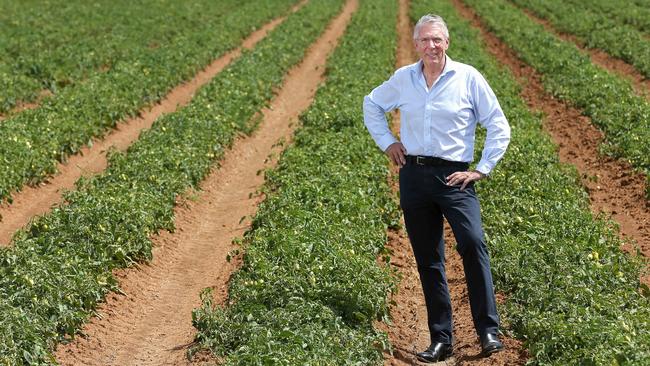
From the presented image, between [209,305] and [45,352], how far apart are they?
1.54 meters

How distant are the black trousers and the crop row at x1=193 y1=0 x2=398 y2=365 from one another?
598 mm

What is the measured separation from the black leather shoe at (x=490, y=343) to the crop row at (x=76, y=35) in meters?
12.7

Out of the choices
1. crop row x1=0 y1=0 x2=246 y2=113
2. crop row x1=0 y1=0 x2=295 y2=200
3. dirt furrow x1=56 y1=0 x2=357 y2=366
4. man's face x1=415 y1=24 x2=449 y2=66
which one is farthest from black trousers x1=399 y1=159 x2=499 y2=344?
crop row x1=0 y1=0 x2=246 y2=113

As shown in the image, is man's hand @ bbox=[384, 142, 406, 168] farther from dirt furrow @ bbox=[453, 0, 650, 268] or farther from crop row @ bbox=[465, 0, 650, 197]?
crop row @ bbox=[465, 0, 650, 197]

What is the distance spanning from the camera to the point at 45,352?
707cm

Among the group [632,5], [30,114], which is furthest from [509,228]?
[632,5]

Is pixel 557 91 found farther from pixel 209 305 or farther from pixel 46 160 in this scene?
pixel 209 305

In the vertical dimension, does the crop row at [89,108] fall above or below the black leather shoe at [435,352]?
below

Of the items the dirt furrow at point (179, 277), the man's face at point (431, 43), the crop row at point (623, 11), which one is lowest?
the crop row at point (623, 11)

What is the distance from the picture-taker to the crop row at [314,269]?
6.74 m

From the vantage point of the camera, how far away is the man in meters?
6.48

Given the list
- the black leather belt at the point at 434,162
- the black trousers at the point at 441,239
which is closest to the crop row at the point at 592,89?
the black trousers at the point at 441,239

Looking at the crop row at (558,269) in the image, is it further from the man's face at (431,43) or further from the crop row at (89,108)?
the crop row at (89,108)

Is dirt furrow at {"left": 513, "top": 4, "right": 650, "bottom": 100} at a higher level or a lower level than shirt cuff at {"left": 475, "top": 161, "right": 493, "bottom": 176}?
lower
